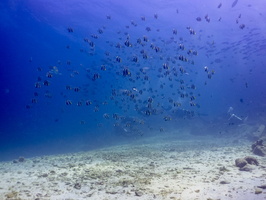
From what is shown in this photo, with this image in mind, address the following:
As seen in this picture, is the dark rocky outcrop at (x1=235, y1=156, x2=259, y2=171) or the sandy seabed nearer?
the sandy seabed

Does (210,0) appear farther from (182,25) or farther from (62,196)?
(62,196)

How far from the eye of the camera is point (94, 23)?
43375mm

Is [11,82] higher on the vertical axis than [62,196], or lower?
higher

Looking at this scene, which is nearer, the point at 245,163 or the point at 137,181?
the point at 137,181

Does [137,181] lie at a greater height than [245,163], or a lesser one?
lesser

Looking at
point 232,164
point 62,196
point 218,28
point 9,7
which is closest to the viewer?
point 62,196

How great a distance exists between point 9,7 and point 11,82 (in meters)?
94.7

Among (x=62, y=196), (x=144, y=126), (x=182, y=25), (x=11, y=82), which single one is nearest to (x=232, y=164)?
(x=62, y=196)

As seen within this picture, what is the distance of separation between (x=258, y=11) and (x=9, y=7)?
40709 mm

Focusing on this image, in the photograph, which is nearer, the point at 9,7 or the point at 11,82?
the point at 9,7

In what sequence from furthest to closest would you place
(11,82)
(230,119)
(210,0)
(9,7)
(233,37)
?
(11,82)
(233,37)
(9,7)
(210,0)
(230,119)

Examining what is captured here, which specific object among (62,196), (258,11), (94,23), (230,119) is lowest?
(62,196)

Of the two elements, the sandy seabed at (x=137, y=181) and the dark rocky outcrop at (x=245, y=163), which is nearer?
the sandy seabed at (x=137, y=181)

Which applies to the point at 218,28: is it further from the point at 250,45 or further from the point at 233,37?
the point at 250,45
